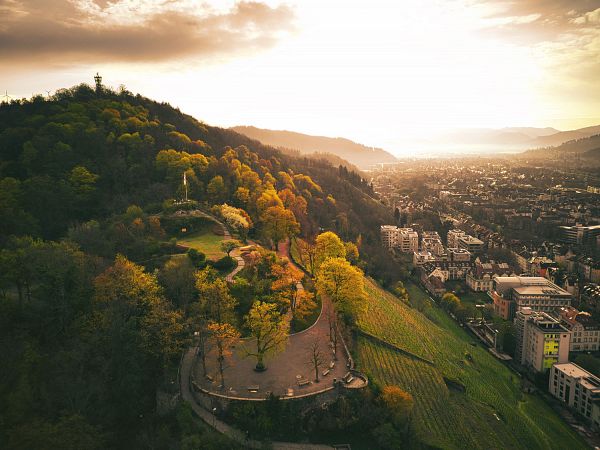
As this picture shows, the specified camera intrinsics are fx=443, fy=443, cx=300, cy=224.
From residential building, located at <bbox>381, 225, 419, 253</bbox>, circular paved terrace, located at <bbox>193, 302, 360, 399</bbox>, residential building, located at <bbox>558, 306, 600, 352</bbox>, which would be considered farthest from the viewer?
residential building, located at <bbox>381, 225, 419, 253</bbox>

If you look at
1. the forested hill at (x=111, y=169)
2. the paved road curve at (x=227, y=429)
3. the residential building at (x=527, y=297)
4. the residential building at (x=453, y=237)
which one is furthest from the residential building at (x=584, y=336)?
the residential building at (x=453, y=237)

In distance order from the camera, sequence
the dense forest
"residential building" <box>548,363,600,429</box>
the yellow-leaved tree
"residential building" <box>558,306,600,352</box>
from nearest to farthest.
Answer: the dense forest, the yellow-leaved tree, "residential building" <box>548,363,600,429</box>, "residential building" <box>558,306,600,352</box>

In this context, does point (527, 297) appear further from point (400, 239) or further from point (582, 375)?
point (400, 239)

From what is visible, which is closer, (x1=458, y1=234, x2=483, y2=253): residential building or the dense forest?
the dense forest

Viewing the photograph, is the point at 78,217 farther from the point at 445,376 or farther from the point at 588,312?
the point at 588,312

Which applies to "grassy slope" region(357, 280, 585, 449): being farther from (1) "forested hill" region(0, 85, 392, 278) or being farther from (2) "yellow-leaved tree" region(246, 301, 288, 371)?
(1) "forested hill" region(0, 85, 392, 278)

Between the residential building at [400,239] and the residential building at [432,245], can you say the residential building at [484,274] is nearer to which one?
the residential building at [432,245]

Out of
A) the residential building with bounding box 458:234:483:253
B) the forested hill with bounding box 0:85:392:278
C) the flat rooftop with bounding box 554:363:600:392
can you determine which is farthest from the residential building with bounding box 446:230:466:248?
the flat rooftop with bounding box 554:363:600:392
